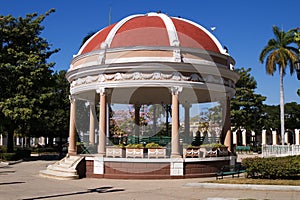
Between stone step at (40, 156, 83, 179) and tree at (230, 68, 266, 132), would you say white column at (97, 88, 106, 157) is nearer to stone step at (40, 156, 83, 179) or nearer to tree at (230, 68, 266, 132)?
stone step at (40, 156, 83, 179)

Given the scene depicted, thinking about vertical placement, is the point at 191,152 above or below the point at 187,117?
below

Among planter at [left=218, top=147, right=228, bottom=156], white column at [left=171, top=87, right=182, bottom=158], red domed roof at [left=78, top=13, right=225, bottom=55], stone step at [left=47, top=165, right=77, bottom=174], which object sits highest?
red domed roof at [left=78, top=13, right=225, bottom=55]

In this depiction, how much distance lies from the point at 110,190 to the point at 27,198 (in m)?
3.57

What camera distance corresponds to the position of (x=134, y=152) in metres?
20.3

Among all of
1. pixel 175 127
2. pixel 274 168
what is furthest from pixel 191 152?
pixel 274 168

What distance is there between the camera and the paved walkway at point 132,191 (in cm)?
1397

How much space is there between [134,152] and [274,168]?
7.36 metres

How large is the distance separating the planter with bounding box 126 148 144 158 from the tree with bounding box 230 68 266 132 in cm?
3747

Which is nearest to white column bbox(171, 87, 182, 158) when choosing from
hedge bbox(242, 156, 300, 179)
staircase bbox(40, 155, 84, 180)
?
hedge bbox(242, 156, 300, 179)

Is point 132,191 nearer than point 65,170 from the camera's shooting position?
Yes

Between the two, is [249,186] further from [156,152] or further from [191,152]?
[156,152]

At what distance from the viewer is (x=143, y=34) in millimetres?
21953

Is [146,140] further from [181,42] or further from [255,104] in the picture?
[255,104]

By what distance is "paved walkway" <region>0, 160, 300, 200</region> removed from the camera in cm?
1397
